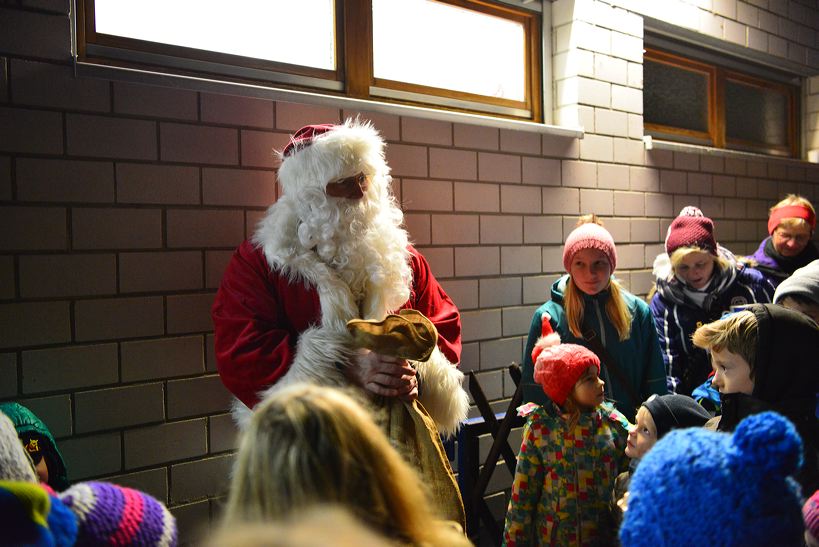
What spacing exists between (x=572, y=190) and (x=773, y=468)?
8.72 ft

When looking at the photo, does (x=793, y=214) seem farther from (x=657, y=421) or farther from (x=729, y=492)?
(x=729, y=492)

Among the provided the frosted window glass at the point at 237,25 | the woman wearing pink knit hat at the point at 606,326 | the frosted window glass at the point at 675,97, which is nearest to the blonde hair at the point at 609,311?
the woman wearing pink knit hat at the point at 606,326

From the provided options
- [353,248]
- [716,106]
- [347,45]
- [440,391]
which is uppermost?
[716,106]

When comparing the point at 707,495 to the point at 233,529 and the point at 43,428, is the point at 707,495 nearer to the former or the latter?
the point at 233,529

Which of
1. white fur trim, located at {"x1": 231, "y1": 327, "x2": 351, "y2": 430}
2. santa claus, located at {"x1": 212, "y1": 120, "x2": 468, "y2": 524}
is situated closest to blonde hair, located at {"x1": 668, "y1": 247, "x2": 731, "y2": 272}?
santa claus, located at {"x1": 212, "y1": 120, "x2": 468, "y2": 524}

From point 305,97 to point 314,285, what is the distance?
89cm

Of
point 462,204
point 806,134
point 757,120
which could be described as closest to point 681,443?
point 462,204

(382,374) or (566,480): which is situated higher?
(382,374)

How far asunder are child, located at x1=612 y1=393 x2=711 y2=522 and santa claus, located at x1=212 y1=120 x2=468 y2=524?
549 mm

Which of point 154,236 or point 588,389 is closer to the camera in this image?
point 588,389

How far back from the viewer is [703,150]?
13.9 feet

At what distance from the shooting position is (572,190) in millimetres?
3520

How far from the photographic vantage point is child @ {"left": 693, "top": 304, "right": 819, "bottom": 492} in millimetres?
1713

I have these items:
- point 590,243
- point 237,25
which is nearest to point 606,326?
point 590,243
